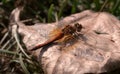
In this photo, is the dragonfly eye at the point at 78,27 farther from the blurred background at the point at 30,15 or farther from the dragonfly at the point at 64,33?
the blurred background at the point at 30,15

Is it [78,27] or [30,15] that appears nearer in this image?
[78,27]

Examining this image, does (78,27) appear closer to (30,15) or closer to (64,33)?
(64,33)

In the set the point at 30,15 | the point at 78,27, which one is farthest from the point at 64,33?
the point at 30,15

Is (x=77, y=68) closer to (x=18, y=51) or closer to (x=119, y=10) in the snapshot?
(x=18, y=51)

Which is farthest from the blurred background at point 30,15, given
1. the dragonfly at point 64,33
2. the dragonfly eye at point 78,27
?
the dragonfly eye at point 78,27

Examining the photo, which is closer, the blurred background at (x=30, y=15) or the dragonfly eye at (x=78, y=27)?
the dragonfly eye at (x=78, y=27)

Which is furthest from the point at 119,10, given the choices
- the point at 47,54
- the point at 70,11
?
the point at 47,54
